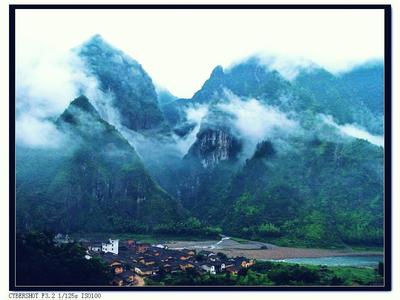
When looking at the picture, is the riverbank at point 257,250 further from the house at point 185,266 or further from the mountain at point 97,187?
the mountain at point 97,187

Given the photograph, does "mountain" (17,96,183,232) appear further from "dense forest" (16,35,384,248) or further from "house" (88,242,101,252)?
"house" (88,242,101,252)

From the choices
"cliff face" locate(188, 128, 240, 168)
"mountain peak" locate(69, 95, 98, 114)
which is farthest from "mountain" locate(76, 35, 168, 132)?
"cliff face" locate(188, 128, 240, 168)

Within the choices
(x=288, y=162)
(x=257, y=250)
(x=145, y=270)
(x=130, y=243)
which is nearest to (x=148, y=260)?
(x=145, y=270)

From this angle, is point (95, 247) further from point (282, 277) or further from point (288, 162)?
point (288, 162)

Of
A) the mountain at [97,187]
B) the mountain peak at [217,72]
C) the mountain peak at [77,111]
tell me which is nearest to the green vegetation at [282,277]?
the mountain at [97,187]

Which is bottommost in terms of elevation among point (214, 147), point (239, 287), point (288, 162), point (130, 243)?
point (239, 287)
